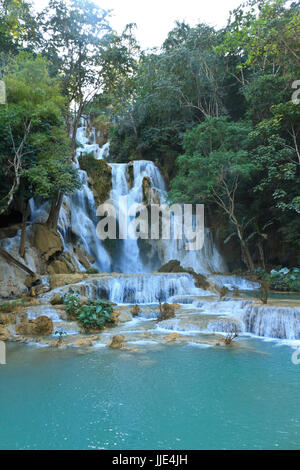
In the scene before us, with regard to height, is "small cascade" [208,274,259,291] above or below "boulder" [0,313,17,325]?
above

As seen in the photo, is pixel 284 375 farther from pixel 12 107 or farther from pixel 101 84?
pixel 101 84

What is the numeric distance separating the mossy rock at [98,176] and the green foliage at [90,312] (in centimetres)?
988

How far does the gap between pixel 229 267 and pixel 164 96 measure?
10.8 m

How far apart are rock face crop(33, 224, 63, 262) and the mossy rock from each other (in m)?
4.74

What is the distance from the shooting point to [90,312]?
343 inches

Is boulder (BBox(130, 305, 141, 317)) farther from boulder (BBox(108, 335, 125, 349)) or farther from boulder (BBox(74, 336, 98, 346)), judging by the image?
boulder (BBox(108, 335, 125, 349))

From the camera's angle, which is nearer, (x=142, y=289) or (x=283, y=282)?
(x=142, y=289)

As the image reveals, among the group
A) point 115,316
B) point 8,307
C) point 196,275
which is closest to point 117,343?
point 115,316

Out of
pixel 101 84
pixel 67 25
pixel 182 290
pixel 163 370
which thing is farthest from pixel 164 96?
pixel 163 370

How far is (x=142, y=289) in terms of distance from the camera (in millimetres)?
12492

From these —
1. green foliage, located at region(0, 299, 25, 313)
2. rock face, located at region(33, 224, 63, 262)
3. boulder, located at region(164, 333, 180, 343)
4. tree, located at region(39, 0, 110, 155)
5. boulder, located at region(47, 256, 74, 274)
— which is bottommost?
boulder, located at region(164, 333, 180, 343)

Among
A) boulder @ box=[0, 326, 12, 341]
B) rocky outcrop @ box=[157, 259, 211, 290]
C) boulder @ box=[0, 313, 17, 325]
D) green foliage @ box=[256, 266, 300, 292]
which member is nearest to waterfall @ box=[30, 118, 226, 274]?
rocky outcrop @ box=[157, 259, 211, 290]

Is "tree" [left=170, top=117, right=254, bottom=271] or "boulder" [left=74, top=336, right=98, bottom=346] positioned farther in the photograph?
"tree" [left=170, top=117, right=254, bottom=271]

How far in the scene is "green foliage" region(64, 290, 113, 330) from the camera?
27.9 feet
